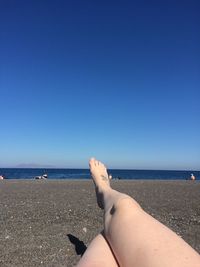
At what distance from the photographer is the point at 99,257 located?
2.76 m

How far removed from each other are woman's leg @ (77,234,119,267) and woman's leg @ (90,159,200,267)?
1.9 inches

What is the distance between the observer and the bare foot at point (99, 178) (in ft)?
12.8

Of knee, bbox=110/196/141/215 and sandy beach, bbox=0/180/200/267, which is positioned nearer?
knee, bbox=110/196/141/215

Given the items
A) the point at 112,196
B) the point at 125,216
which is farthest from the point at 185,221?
the point at 125,216

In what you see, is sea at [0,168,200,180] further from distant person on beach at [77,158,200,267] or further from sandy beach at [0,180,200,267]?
distant person on beach at [77,158,200,267]

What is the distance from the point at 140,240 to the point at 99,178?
234 centimetres

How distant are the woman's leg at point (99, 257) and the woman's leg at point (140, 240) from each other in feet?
0.16

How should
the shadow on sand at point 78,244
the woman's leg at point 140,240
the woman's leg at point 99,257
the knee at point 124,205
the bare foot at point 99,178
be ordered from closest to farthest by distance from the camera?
the woman's leg at point 140,240, the woman's leg at point 99,257, the knee at point 124,205, the bare foot at point 99,178, the shadow on sand at point 78,244

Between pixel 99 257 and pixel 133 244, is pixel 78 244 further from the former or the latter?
pixel 133 244

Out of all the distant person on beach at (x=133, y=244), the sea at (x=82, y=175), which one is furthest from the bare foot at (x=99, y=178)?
the sea at (x=82, y=175)

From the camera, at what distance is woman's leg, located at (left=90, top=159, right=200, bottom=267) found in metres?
2.25

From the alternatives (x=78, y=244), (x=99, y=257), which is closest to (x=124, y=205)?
(x=99, y=257)

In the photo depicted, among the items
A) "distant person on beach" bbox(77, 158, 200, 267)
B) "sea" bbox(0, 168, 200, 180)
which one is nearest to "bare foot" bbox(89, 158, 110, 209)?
"distant person on beach" bbox(77, 158, 200, 267)

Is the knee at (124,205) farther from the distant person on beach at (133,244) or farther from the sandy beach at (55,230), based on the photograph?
the sandy beach at (55,230)
